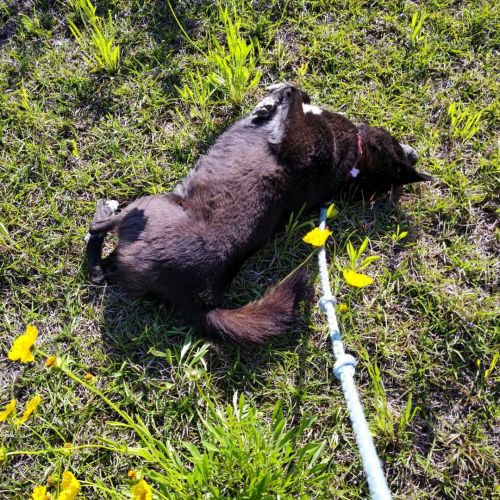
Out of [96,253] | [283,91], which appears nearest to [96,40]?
[283,91]

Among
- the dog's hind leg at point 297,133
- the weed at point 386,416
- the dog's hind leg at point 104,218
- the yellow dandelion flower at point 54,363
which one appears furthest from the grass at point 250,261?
the yellow dandelion flower at point 54,363

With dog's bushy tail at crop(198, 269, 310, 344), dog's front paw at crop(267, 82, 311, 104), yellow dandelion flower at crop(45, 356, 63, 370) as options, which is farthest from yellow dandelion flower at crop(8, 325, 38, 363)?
dog's front paw at crop(267, 82, 311, 104)

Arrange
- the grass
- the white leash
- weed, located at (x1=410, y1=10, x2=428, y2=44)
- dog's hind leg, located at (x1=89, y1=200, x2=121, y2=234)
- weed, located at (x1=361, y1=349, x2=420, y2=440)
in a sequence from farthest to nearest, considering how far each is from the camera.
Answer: weed, located at (x1=410, y1=10, x2=428, y2=44) → dog's hind leg, located at (x1=89, y1=200, x2=121, y2=234) → the grass → weed, located at (x1=361, y1=349, x2=420, y2=440) → the white leash

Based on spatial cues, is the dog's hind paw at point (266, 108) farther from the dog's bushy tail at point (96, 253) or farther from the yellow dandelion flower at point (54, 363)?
the yellow dandelion flower at point (54, 363)

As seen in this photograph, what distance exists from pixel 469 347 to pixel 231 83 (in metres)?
A: 1.93

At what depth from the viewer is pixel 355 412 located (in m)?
1.80

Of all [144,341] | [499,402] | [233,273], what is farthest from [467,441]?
[144,341]

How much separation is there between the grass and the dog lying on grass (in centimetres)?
17

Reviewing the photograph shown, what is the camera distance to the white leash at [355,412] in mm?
1562

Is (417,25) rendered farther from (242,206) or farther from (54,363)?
(54,363)

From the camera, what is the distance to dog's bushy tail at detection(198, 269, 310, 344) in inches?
93.2

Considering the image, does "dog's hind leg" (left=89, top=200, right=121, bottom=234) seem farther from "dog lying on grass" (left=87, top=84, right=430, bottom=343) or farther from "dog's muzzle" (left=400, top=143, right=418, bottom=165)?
"dog's muzzle" (left=400, top=143, right=418, bottom=165)

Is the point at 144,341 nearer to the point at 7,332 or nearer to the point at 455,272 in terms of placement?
the point at 7,332

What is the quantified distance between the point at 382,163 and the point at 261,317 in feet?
3.65
